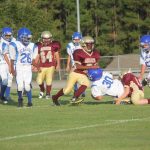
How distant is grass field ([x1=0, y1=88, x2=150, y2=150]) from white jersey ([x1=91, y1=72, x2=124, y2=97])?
1.01 ft

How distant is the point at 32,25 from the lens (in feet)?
167

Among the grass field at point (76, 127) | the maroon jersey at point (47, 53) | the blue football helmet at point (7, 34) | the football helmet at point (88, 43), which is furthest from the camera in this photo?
the maroon jersey at point (47, 53)

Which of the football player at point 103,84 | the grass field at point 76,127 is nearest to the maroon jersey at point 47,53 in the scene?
the grass field at point 76,127

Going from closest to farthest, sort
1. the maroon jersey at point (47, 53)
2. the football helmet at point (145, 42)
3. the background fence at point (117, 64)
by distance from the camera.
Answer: the football helmet at point (145, 42) → the maroon jersey at point (47, 53) → the background fence at point (117, 64)

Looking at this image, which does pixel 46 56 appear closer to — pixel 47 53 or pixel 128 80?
pixel 47 53

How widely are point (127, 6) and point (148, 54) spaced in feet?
168

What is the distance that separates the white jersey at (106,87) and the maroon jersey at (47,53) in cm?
416

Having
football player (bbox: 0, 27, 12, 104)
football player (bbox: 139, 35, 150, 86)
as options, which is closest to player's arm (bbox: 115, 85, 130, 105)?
football player (bbox: 139, 35, 150, 86)

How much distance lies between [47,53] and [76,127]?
27.5 feet

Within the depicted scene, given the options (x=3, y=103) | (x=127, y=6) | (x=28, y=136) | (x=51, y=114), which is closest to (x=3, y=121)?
(x=51, y=114)

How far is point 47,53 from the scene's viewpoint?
2045 centimetres

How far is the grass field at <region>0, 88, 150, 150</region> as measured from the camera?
33.7 ft

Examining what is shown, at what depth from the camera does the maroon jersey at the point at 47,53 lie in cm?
2034

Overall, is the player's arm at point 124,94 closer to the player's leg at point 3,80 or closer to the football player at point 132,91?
the football player at point 132,91
